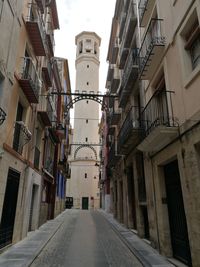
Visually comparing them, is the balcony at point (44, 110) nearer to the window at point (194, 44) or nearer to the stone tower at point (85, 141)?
the window at point (194, 44)

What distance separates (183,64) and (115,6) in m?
14.6

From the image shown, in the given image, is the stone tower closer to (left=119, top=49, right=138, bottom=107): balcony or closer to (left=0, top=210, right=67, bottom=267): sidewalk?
(left=119, top=49, right=138, bottom=107): balcony

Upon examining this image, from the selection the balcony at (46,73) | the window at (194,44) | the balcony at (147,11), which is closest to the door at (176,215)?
the window at (194,44)

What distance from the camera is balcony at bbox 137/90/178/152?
258 inches

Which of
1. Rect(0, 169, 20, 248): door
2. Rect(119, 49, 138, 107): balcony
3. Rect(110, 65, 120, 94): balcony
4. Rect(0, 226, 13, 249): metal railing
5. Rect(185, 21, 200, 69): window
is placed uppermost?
Rect(110, 65, 120, 94): balcony

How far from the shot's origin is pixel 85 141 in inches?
1827

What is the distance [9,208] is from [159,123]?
6.28 meters

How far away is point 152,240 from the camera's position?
8383 millimetres

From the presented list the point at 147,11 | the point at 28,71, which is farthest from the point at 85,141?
the point at 147,11

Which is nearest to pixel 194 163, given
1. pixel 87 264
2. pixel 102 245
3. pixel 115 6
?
pixel 87 264

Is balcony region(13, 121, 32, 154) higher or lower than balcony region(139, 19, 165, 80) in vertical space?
lower

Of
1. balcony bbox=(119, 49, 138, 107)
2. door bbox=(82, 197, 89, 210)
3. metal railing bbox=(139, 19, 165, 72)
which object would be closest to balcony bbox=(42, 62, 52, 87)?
balcony bbox=(119, 49, 138, 107)

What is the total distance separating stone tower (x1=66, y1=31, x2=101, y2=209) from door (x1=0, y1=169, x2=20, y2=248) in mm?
34920

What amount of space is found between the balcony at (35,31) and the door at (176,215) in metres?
8.04
